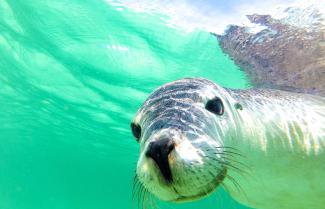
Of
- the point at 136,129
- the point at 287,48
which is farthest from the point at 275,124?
the point at 287,48

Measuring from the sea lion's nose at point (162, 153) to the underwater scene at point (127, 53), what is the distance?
0.76 m

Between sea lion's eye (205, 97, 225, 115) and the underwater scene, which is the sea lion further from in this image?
the underwater scene

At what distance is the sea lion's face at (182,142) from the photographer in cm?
238

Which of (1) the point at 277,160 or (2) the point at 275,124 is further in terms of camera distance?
(2) the point at 275,124

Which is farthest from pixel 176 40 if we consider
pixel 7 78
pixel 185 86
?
pixel 7 78

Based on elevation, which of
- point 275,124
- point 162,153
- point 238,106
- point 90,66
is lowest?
point 162,153

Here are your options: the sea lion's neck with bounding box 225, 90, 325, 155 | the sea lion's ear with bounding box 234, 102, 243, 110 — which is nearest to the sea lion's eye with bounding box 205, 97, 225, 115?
the sea lion's neck with bounding box 225, 90, 325, 155

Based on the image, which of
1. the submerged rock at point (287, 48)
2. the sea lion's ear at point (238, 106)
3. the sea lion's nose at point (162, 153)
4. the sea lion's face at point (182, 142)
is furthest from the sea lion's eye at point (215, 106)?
the submerged rock at point (287, 48)

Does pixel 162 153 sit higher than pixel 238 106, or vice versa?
pixel 238 106

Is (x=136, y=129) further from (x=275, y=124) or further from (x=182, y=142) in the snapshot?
(x=275, y=124)

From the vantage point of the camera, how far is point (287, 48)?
801 centimetres

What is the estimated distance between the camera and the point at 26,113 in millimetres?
24656

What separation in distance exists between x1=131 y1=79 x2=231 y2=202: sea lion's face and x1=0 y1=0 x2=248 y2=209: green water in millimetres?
586

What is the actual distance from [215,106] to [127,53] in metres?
8.88
